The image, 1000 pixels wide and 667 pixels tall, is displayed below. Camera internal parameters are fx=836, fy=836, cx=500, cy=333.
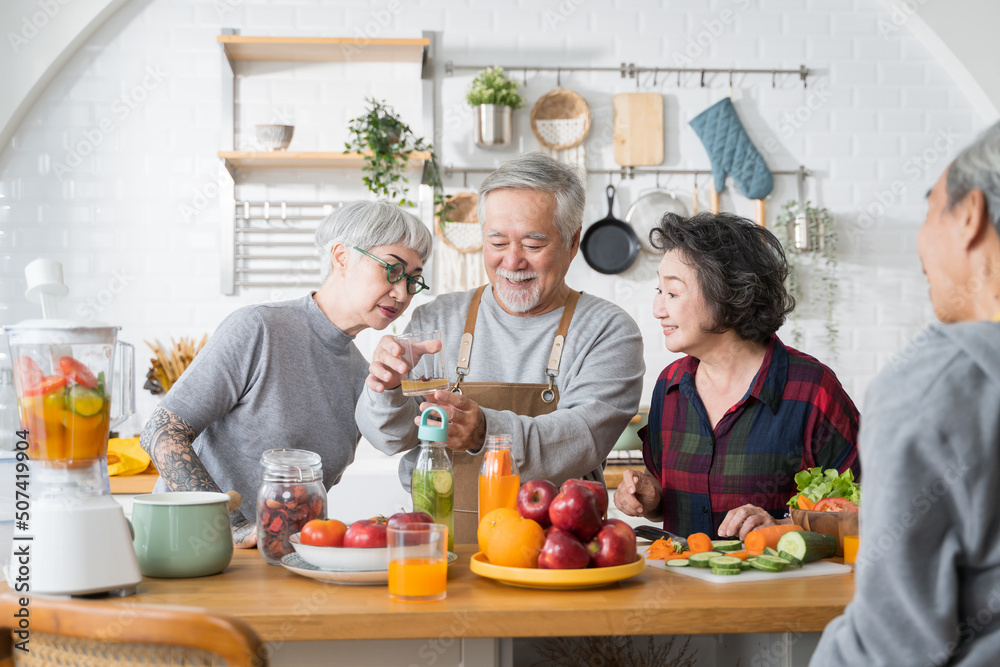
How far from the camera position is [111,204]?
4023 millimetres

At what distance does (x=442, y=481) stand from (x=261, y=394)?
74cm

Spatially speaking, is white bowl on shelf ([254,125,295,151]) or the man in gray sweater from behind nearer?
the man in gray sweater from behind

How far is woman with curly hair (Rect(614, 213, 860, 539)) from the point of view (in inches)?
82.3

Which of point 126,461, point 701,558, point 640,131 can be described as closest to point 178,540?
point 701,558

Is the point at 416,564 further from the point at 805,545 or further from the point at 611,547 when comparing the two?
the point at 805,545

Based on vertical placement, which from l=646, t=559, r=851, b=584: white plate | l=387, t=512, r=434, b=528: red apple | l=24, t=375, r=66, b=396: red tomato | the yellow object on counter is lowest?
the yellow object on counter

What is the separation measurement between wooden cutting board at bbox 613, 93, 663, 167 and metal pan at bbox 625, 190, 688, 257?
0.54 ft

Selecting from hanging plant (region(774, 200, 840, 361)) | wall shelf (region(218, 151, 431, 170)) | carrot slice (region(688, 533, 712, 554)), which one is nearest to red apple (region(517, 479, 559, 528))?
carrot slice (region(688, 533, 712, 554))

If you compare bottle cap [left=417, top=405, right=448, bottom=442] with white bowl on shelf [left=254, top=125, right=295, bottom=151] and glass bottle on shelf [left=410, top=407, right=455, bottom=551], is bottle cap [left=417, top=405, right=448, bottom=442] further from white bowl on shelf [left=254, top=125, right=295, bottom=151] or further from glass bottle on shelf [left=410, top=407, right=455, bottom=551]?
white bowl on shelf [left=254, top=125, right=295, bottom=151]

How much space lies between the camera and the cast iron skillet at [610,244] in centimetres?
414

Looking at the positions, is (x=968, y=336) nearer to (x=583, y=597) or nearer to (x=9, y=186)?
(x=583, y=597)

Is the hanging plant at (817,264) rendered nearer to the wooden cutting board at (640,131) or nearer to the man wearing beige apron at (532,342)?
the wooden cutting board at (640,131)

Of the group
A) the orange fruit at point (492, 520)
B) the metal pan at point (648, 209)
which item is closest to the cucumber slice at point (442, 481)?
the orange fruit at point (492, 520)

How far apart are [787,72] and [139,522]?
12.5ft
